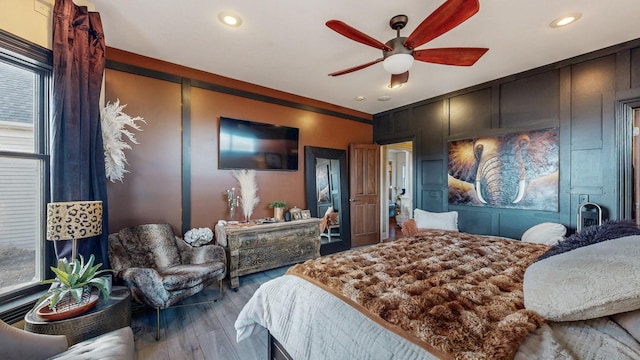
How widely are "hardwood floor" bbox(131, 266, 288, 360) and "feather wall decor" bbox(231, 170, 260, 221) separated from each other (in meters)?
1.14

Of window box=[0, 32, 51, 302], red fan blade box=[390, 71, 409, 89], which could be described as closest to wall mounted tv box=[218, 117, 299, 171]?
window box=[0, 32, 51, 302]

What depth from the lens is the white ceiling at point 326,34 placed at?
204cm

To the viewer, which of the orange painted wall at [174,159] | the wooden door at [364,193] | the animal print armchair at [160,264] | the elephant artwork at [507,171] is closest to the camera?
the animal print armchair at [160,264]

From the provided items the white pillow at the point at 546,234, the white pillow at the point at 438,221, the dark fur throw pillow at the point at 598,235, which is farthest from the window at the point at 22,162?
the white pillow at the point at 546,234

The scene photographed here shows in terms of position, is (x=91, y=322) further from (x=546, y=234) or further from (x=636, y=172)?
(x=636, y=172)

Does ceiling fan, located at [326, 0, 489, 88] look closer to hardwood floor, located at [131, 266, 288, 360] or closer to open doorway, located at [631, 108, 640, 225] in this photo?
open doorway, located at [631, 108, 640, 225]

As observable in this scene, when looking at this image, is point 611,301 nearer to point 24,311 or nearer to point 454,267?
point 454,267

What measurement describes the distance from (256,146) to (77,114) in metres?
2.01

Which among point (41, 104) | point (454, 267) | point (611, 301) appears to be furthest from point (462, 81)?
point (41, 104)

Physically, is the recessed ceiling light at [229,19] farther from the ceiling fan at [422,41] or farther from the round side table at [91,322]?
the round side table at [91,322]

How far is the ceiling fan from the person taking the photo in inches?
64.3

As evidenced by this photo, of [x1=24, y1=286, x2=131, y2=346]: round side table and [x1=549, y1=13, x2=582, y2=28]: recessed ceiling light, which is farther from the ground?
[x1=549, y1=13, x2=582, y2=28]: recessed ceiling light

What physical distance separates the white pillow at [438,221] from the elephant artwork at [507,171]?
0.60m

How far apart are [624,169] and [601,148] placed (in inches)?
11.7
